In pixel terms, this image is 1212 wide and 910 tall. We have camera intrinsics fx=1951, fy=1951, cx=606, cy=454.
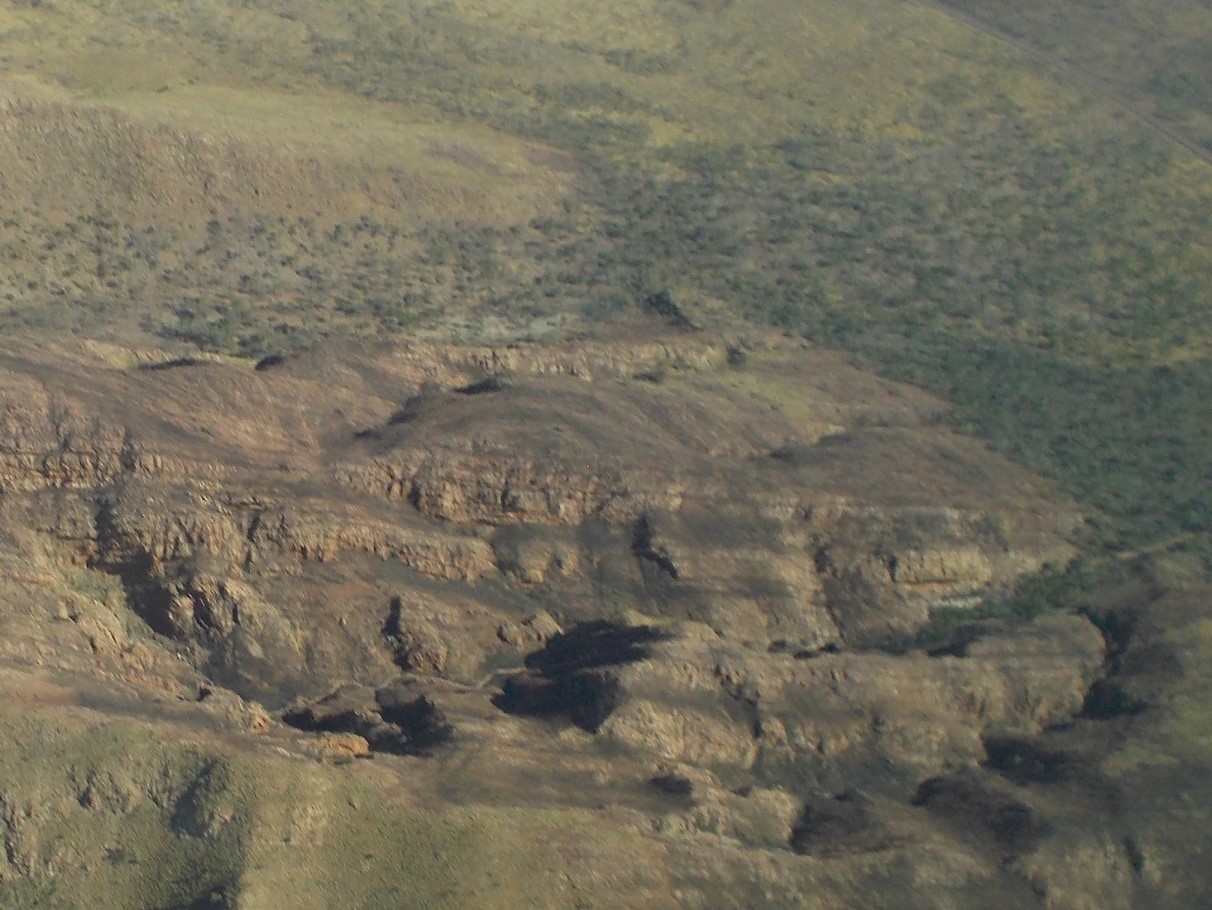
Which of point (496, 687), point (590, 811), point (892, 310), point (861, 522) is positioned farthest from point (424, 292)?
point (590, 811)

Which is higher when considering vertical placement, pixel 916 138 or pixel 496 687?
pixel 916 138

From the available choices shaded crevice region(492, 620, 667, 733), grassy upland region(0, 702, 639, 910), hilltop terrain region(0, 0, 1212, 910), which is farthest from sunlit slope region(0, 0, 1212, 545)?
grassy upland region(0, 702, 639, 910)

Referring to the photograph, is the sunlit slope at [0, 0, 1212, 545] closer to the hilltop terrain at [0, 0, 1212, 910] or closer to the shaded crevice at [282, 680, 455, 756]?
the hilltop terrain at [0, 0, 1212, 910]

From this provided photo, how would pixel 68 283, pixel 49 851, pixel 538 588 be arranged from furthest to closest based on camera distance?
pixel 68 283 → pixel 538 588 → pixel 49 851

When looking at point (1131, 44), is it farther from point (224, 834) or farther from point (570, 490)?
point (224, 834)

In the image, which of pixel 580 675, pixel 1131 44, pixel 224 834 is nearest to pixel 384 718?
pixel 580 675

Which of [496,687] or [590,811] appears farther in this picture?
[496,687]

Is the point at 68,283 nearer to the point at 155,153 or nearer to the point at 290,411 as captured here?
the point at 155,153
